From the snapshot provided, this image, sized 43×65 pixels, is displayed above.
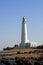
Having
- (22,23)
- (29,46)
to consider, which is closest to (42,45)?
(29,46)

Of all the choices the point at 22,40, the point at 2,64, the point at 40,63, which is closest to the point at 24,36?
the point at 22,40

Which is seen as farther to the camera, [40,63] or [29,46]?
[29,46]

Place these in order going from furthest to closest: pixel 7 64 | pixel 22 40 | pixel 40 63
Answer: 1. pixel 22 40
2. pixel 7 64
3. pixel 40 63

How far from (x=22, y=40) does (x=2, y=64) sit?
42665 mm

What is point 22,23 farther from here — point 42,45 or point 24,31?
point 42,45

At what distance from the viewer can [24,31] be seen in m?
84.5

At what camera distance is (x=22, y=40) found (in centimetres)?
8338

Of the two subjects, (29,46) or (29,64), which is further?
(29,46)

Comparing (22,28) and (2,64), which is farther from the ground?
(22,28)

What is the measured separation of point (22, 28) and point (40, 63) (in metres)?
50.7

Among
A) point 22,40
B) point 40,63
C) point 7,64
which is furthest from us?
point 22,40

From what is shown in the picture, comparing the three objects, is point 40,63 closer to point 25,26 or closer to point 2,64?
point 2,64

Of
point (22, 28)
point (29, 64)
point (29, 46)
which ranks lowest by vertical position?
point (29, 64)

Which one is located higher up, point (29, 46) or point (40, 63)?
point (29, 46)
